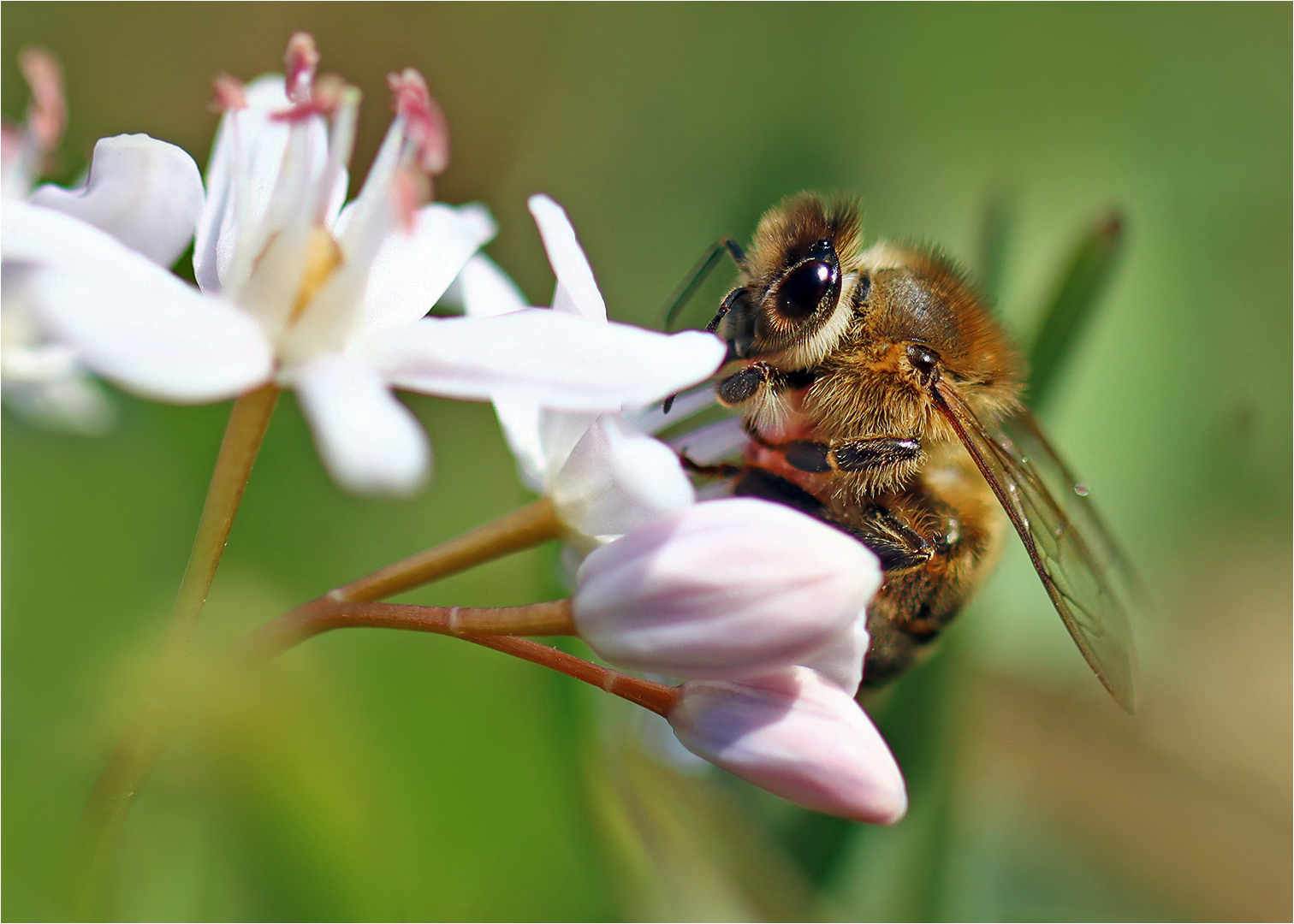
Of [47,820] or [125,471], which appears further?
[125,471]

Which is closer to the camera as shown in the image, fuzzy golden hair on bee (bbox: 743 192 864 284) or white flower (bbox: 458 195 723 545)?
white flower (bbox: 458 195 723 545)

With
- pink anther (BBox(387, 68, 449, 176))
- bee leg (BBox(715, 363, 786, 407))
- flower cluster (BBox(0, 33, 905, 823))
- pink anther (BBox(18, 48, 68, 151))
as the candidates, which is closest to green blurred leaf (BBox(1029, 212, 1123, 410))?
bee leg (BBox(715, 363, 786, 407))

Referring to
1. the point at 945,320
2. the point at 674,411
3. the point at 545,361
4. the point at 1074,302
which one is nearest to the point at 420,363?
the point at 545,361

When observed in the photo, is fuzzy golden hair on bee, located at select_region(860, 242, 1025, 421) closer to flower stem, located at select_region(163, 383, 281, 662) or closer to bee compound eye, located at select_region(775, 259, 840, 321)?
bee compound eye, located at select_region(775, 259, 840, 321)

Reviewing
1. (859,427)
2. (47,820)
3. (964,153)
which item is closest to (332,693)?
(47,820)

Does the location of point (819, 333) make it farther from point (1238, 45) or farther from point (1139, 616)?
point (1238, 45)

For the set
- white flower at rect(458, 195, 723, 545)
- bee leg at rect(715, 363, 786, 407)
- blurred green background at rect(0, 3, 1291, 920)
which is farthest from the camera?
blurred green background at rect(0, 3, 1291, 920)
